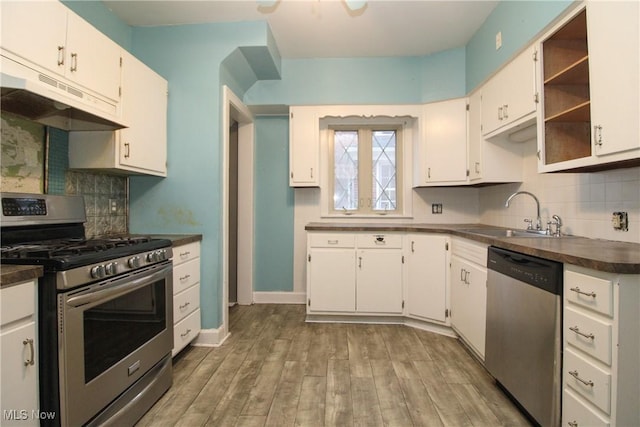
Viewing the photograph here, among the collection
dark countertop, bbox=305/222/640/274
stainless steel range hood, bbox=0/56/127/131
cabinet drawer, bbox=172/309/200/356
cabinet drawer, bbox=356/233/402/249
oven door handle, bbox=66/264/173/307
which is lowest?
cabinet drawer, bbox=172/309/200/356

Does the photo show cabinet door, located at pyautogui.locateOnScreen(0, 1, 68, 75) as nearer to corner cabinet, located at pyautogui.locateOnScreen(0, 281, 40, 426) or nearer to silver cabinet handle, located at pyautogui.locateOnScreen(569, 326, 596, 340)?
corner cabinet, located at pyautogui.locateOnScreen(0, 281, 40, 426)

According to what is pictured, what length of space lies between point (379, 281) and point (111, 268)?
217 centimetres

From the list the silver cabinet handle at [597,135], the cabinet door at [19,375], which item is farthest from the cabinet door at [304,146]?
the cabinet door at [19,375]

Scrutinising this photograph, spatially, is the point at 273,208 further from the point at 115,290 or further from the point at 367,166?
the point at 115,290

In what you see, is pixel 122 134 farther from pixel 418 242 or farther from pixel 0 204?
pixel 418 242

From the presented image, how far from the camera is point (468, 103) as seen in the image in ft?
9.68

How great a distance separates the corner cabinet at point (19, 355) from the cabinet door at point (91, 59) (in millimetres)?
1234

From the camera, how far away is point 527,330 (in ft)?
5.08

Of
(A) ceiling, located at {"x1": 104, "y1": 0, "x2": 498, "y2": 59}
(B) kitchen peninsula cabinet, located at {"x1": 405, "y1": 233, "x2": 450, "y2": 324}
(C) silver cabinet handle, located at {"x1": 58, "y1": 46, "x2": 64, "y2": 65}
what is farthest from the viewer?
(B) kitchen peninsula cabinet, located at {"x1": 405, "y1": 233, "x2": 450, "y2": 324}

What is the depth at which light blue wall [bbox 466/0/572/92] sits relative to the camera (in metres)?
1.86

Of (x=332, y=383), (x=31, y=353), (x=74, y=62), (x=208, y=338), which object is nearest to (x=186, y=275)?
(x=208, y=338)

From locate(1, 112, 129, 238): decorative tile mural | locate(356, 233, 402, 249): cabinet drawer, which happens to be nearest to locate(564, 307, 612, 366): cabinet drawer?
locate(356, 233, 402, 249): cabinet drawer

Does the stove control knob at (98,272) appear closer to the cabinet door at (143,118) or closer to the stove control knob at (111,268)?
the stove control knob at (111,268)

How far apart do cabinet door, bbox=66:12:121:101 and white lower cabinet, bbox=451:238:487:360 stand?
264 cm
